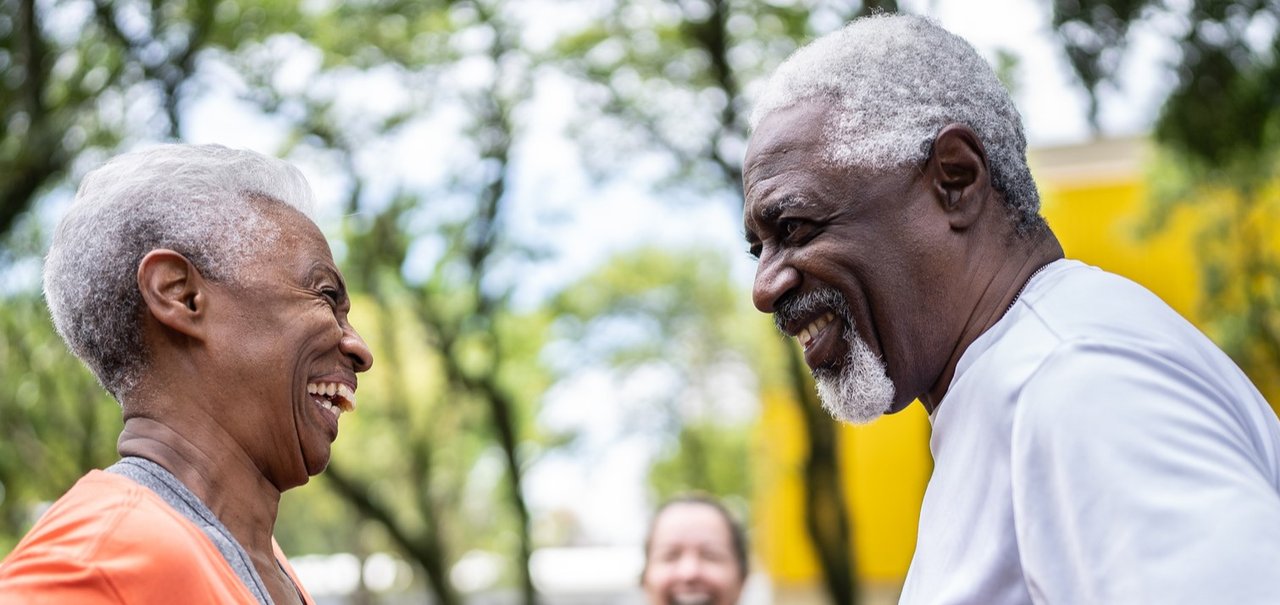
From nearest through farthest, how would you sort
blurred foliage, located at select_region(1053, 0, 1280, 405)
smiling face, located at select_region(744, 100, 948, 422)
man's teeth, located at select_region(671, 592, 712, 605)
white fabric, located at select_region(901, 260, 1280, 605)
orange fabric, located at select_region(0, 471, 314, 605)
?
1. white fabric, located at select_region(901, 260, 1280, 605)
2. orange fabric, located at select_region(0, 471, 314, 605)
3. smiling face, located at select_region(744, 100, 948, 422)
4. man's teeth, located at select_region(671, 592, 712, 605)
5. blurred foliage, located at select_region(1053, 0, 1280, 405)

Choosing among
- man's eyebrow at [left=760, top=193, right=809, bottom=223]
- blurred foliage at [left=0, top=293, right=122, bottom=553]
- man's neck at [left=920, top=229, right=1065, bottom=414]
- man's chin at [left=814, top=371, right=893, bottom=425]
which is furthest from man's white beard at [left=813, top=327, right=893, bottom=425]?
blurred foliage at [left=0, top=293, right=122, bottom=553]

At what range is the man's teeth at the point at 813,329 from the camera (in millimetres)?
2451

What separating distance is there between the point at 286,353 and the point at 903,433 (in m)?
19.7

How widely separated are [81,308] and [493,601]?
42.7 metres

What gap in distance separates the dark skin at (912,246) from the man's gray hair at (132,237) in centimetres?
108

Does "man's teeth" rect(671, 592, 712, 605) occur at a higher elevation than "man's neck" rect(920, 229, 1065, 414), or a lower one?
lower

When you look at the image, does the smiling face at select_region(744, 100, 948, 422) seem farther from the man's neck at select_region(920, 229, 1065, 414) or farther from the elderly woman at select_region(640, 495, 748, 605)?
the elderly woman at select_region(640, 495, 748, 605)

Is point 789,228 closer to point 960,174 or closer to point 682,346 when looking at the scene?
point 960,174

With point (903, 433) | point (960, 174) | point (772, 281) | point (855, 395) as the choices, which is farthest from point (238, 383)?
point (903, 433)

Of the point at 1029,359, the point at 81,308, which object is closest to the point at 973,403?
the point at 1029,359

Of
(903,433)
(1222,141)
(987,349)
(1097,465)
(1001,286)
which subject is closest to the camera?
(1097,465)

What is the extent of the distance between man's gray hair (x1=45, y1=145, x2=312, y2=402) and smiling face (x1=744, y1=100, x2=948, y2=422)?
1.02 metres

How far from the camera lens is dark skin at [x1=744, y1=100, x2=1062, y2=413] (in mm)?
2318

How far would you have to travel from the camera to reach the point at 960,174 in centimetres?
233
